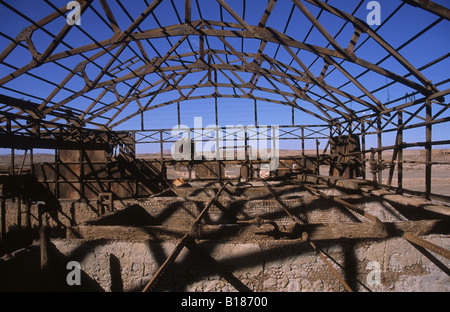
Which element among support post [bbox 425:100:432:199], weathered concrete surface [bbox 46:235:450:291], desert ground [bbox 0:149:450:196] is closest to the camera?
weathered concrete surface [bbox 46:235:450:291]

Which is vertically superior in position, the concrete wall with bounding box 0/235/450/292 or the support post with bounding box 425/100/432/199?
the support post with bounding box 425/100/432/199

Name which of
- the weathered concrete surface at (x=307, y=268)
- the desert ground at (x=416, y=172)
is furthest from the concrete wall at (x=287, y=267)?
the desert ground at (x=416, y=172)

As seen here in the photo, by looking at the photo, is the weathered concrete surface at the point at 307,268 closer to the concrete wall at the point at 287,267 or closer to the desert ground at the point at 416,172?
the concrete wall at the point at 287,267

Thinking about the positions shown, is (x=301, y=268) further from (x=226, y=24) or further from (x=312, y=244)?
(x=226, y=24)

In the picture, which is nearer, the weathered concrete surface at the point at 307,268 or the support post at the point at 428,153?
the weathered concrete surface at the point at 307,268

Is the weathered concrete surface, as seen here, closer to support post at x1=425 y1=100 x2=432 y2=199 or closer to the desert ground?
the desert ground

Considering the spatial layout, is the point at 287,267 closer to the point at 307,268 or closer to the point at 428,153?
the point at 307,268

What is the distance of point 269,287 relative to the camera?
2754 mm

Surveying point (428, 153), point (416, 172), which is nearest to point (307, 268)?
point (428, 153)

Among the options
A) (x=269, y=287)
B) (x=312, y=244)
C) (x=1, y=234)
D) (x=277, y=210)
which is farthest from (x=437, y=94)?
(x=1, y=234)

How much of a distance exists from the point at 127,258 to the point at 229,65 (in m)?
9.87

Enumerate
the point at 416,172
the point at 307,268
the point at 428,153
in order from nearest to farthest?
the point at 307,268 → the point at 428,153 → the point at 416,172

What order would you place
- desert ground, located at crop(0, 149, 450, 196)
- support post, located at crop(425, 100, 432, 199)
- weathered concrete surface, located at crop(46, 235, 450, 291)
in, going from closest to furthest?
weathered concrete surface, located at crop(46, 235, 450, 291) < support post, located at crop(425, 100, 432, 199) < desert ground, located at crop(0, 149, 450, 196)

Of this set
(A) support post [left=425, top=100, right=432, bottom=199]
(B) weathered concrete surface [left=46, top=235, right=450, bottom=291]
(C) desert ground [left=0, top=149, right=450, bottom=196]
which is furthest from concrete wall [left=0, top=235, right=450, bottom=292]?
(A) support post [left=425, top=100, right=432, bottom=199]
